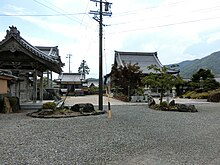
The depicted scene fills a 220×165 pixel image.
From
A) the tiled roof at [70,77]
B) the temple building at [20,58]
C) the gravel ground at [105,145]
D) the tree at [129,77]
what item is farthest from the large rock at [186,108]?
the tiled roof at [70,77]

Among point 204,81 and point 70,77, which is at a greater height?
point 70,77

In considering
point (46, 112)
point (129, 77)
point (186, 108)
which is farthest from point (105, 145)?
point (129, 77)

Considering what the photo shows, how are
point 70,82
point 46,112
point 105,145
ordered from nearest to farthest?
point 105,145, point 46,112, point 70,82

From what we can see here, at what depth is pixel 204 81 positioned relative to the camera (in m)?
33.8

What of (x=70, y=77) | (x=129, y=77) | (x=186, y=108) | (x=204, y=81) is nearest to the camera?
(x=186, y=108)

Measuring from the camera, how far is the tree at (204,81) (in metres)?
33.1

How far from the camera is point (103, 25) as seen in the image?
14758mm

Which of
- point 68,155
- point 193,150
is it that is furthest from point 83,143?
point 193,150

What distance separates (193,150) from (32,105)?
37.9 ft

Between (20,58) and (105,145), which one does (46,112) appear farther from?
(105,145)

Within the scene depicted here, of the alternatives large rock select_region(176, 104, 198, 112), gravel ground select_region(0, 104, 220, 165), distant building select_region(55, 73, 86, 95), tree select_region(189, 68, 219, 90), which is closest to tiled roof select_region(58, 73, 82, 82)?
distant building select_region(55, 73, 86, 95)

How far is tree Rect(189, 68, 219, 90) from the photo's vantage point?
3306cm

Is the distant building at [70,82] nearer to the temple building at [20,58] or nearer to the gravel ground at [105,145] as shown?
the temple building at [20,58]

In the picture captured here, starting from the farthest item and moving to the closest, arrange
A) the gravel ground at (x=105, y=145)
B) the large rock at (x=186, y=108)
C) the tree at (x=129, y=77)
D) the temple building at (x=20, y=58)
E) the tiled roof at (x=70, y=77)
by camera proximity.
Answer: the tiled roof at (x=70, y=77), the tree at (x=129, y=77), the large rock at (x=186, y=108), the temple building at (x=20, y=58), the gravel ground at (x=105, y=145)
